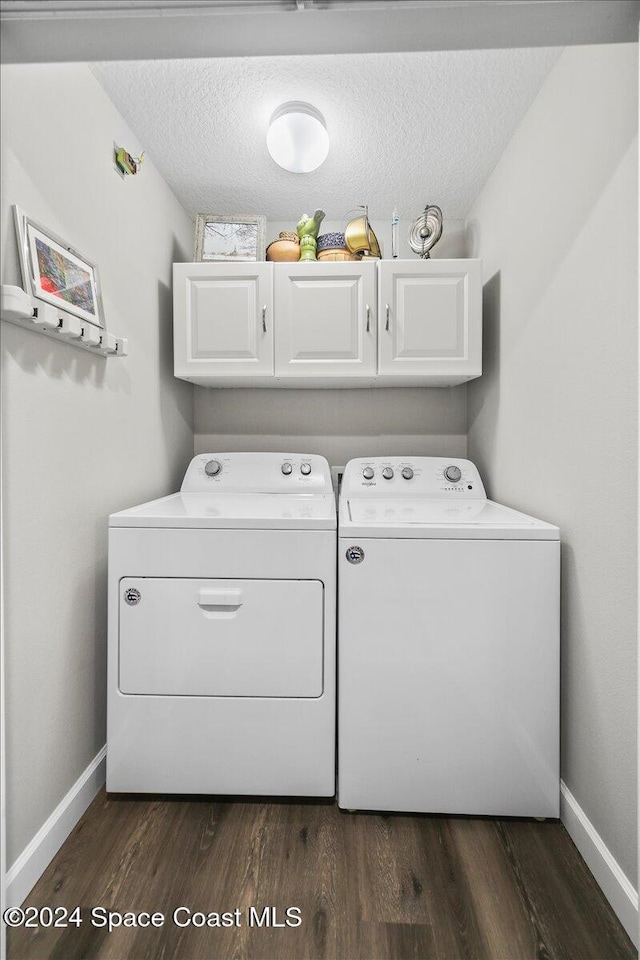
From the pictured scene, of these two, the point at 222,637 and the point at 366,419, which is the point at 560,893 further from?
the point at 366,419

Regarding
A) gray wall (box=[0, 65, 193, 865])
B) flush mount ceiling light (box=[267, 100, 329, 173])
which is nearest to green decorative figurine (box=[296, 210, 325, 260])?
flush mount ceiling light (box=[267, 100, 329, 173])

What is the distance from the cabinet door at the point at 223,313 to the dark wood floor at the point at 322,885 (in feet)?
5.22

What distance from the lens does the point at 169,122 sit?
5.52 ft

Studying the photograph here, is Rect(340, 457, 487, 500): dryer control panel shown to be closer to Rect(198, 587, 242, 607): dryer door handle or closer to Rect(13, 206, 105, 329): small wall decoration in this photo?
Rect(198, 587, 242, 607): dryer door handle

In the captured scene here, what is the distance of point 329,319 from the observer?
2006mm

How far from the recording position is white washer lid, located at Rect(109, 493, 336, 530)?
1.44 metres

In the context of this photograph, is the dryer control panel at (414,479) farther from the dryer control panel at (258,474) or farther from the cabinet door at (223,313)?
the cabinet door at (223,313)

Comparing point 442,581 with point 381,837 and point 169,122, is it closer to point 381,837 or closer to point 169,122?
point 381,837

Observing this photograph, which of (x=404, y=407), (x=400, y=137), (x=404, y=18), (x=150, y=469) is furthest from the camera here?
(x=404, y=407)

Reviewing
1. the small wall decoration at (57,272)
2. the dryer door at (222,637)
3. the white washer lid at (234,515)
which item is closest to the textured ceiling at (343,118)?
the small wall decoration at (57,272)

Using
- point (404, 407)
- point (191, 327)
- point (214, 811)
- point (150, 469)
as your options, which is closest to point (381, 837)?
point (214, 811)

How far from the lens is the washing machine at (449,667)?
4.55 ft

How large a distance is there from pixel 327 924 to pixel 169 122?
2.40 m

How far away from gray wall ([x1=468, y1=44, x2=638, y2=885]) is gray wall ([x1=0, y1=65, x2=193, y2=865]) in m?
1.42
